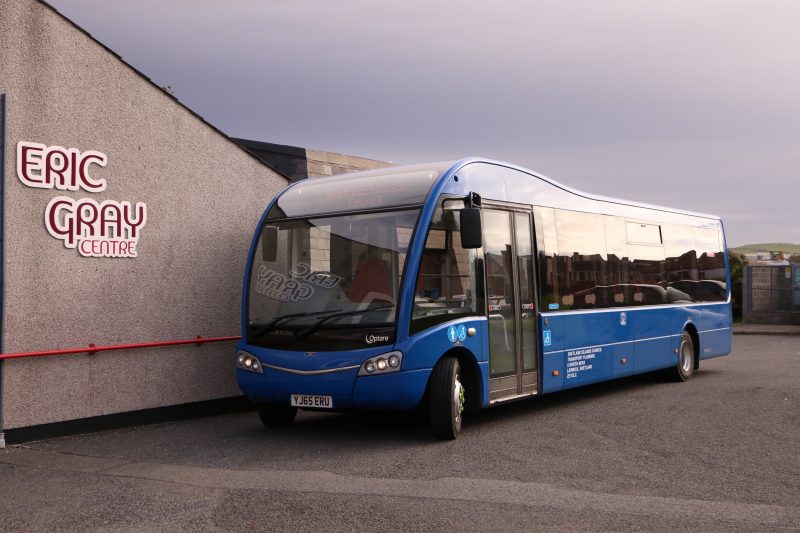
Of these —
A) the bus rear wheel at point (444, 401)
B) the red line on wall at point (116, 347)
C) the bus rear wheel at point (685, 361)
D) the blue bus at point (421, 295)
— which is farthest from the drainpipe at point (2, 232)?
the bus rear wheel at point (685, 361)

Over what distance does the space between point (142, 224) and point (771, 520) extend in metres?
7.85

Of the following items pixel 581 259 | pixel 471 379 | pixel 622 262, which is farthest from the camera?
pixel 622 262

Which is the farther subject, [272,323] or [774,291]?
[774,291]

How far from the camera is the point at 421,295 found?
9.28 meters

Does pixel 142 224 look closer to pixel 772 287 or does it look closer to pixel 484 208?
pixel 484 208

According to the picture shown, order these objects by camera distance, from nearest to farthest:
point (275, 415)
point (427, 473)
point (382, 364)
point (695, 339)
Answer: point (427, 473), point (382, 364), point (275, 415), point (695, 339)

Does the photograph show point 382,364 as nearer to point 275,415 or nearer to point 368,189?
point 368,189

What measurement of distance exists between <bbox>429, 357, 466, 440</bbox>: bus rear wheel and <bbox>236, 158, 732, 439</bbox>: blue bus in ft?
0.04

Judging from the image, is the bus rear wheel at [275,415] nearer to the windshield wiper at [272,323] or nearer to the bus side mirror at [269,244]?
the windshield wiper at [272,323]

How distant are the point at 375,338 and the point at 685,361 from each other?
8.47 m

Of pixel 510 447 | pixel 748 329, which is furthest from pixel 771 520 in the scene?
pixel 748 329

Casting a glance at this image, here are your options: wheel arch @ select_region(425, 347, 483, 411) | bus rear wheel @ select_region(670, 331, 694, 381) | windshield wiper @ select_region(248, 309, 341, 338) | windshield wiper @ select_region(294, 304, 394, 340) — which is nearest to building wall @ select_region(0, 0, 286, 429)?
windshield wiper @ select_region(248, 309, 341, 338)

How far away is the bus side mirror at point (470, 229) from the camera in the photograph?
9.34 metres

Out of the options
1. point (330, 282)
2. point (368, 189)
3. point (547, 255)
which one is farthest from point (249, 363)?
point (547, 255)
